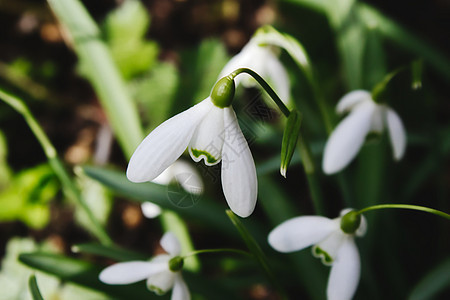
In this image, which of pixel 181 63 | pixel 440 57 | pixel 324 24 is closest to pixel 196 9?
pixel 181 63

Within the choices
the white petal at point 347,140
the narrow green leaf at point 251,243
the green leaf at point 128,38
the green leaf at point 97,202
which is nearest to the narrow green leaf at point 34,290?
the narrow green leaf at point 251,243

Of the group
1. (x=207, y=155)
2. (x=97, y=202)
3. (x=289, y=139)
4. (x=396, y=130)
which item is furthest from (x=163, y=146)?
(x=97, y=202)

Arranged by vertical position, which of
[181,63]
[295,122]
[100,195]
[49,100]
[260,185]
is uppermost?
[49,100]

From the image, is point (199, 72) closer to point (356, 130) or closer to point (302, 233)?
point (356, 130)

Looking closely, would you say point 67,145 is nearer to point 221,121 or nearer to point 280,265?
point 280,265

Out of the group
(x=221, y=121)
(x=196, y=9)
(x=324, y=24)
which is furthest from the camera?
(x=196, y=9)

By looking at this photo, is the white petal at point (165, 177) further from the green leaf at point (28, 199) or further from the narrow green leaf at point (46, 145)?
the green leaf at point (28, 199)
